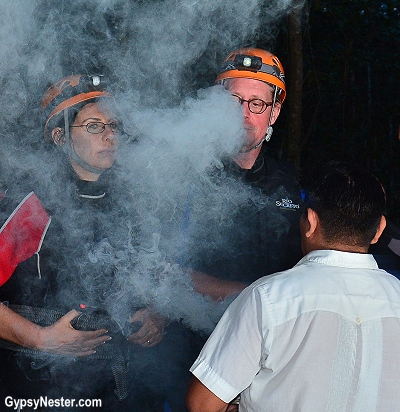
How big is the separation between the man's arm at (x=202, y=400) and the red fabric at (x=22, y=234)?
3.82 feet

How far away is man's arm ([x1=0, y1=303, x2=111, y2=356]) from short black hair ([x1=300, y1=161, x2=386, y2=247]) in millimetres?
1286

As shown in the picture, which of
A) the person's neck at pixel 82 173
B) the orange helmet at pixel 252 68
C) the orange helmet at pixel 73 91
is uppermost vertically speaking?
the orange helmet at pixel 252 68

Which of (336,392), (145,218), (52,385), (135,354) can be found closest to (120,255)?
(145,218)

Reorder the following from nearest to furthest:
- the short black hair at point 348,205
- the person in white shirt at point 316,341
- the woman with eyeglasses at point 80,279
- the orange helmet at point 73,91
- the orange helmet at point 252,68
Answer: the person in white shirt at point 316,341
the short black hair at point 348,205
the woman with eyeglasses at point 80,279
the orange helmet at point 73,91
the orange helmet at point 252,68

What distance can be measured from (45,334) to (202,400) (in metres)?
1.03

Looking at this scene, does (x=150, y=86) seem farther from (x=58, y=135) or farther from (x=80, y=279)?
(x=80, y=279)

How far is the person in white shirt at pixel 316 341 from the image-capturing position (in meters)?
1.87

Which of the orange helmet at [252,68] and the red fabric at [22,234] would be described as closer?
the red fabric at [22,234]

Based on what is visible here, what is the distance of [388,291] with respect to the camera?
1963mm

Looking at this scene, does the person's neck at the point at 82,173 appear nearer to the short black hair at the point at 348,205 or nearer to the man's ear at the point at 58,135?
the man's ear at the point at 58,135

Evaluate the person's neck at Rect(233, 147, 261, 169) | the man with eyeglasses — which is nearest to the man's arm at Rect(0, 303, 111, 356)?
the man with eyeglasses

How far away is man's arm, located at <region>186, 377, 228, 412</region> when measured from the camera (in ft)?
6.30

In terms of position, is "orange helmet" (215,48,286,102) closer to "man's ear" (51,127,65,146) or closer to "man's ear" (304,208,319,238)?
"man's ear" (51,127,65,146)

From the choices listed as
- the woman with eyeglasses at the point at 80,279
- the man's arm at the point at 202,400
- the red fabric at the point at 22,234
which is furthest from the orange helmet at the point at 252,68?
the man's arm at the point at 202,400
